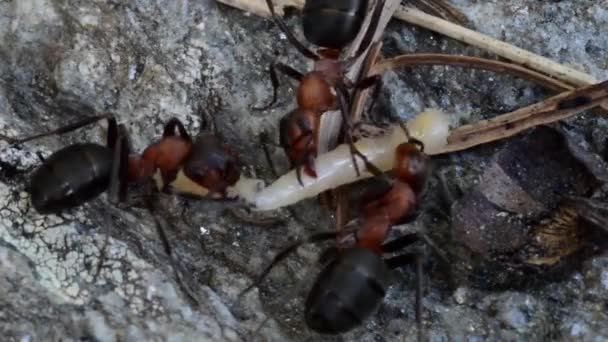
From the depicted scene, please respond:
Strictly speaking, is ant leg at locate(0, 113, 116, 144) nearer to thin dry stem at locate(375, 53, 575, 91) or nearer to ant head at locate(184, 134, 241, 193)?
ant head at locate(184, 134, 241, 193)

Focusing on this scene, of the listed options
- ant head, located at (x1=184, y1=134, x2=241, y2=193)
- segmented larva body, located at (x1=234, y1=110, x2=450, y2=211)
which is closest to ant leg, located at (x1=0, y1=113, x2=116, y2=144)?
ant head, located at (x1=184, y1=134, x2=241, y2=193)

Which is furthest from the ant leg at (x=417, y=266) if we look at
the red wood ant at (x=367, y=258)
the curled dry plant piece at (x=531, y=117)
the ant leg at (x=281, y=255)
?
the curled dry plant piece at (x=531, y=117)

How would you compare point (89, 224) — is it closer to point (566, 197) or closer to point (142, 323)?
point (142, 323)

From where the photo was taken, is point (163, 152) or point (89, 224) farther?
point (163, 152)

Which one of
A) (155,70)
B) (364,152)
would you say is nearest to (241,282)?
(364,152)

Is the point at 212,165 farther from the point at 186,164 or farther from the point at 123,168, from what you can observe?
the point at 123,168

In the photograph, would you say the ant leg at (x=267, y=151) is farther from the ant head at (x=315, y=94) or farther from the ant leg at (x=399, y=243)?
the ant leg at (x=399, y=243)

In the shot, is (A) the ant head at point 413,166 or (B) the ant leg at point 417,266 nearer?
(B) the ant leg at point 417,266
